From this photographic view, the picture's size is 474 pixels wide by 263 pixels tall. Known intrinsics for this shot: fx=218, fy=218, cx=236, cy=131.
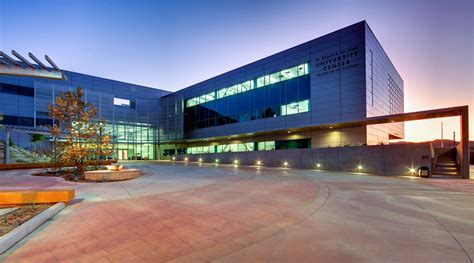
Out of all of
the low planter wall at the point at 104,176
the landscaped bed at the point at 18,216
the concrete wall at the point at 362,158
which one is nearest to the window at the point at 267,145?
the concrete wall at the point at 362,158

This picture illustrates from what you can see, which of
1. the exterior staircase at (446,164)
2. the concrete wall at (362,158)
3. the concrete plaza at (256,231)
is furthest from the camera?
the concrete wall at (362,158)

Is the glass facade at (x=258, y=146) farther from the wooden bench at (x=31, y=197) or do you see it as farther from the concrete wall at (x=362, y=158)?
the wooden bench at (x=31, y=197)

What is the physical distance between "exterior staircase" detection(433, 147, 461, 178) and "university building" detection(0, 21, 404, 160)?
20.5ft

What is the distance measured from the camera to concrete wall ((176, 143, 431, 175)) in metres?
17.3

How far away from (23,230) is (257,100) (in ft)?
102

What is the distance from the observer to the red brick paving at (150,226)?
160 inches

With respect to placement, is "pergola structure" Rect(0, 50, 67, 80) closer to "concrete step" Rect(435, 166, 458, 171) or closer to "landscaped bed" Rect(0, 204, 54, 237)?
"landscaped bed" Rect(0, 204, 54, 237)

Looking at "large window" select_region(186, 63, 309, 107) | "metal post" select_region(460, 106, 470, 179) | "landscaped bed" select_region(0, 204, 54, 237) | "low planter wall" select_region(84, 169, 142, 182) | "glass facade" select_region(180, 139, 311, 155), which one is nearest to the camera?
"landscaped bed" select_region(0, 204, 54, 237)

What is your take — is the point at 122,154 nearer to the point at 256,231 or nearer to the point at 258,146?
the point at 258,146

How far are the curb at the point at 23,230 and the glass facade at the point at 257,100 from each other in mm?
26841

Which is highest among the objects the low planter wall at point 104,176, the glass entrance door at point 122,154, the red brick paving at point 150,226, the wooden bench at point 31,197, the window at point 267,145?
the window at point 267,145

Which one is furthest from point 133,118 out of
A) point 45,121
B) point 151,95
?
point 45,121

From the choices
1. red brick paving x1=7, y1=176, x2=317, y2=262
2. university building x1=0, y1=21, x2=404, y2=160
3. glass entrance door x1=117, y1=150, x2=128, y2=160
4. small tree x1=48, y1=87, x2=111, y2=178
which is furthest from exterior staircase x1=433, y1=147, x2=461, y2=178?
glass entrance door x1=117, y1=150, x2=128, y2=160

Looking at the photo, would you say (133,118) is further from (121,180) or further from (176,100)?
(121,180)
